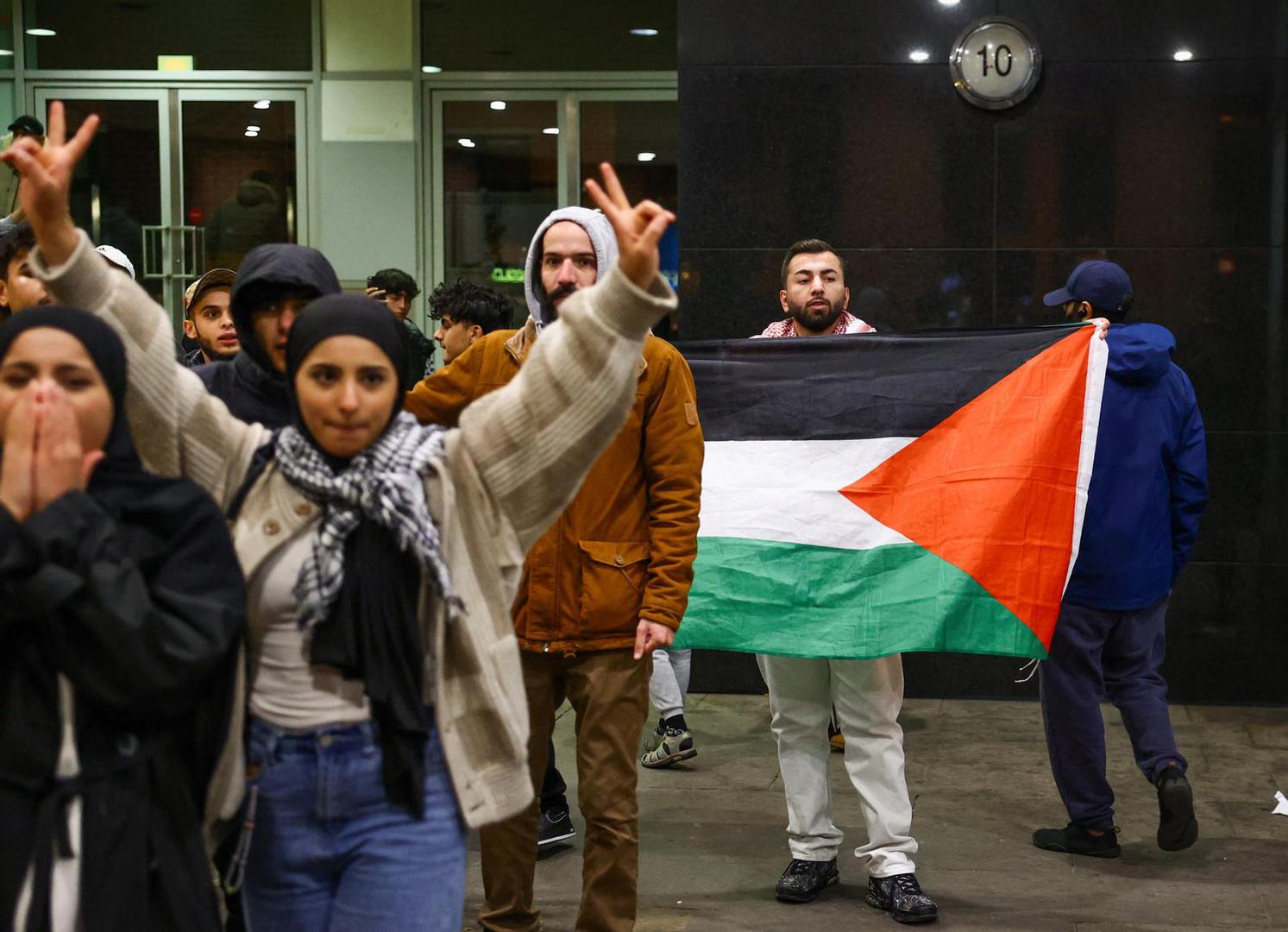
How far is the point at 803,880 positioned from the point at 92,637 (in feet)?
11.9

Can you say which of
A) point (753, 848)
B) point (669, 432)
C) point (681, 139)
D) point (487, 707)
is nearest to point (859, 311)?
point (681, 139)

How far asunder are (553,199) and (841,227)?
3410mm

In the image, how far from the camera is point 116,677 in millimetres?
2627

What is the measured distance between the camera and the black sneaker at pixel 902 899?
18.1 feet

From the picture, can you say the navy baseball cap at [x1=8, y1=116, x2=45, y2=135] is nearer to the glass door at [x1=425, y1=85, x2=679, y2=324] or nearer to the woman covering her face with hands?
the woman covering her face with hands

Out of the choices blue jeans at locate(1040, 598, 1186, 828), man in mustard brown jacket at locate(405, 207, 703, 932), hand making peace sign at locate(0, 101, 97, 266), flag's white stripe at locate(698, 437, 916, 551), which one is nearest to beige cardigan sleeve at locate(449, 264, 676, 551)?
hand making peace sign at locate(0, 101, 97, 266)

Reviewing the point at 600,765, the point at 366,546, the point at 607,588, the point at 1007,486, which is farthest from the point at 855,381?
the point at 366,546

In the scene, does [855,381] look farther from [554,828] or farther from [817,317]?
[554,828]

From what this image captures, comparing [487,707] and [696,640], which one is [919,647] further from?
[487,707]

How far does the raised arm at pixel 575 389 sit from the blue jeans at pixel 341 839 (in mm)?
518

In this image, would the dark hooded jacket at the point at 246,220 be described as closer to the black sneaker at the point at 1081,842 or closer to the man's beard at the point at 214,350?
the man's beard at the point at 214,350

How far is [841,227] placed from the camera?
9031mm

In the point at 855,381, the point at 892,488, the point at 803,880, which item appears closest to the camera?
the point at 803,880

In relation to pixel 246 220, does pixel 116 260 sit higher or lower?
lower
